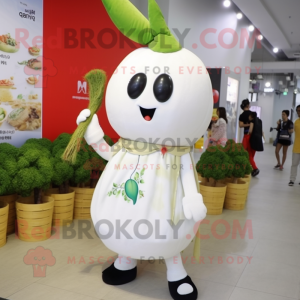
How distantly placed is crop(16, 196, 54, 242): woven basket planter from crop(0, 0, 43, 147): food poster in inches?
28.3

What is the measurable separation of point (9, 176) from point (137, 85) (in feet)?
4.95

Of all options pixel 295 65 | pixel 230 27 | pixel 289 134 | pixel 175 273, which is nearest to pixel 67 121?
pixel 175 273

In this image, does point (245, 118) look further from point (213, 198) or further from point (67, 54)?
point (67, 54)

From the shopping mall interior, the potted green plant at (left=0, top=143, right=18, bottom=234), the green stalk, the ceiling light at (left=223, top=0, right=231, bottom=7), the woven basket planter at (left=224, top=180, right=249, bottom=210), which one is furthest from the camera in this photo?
the ceiling light at (left=223, top=0, right=231, bottom=7)

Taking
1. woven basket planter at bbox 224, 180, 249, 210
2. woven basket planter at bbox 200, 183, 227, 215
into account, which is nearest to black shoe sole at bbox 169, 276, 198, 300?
woven basket planter at bbox 200, 183, 227, 215

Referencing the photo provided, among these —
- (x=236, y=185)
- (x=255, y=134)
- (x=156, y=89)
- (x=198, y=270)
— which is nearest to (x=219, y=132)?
(x=236, y=185)

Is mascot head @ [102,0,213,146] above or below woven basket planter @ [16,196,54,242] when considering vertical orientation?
above

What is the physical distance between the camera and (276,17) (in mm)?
8430

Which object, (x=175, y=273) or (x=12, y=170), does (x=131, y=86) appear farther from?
(x=12, y=170)

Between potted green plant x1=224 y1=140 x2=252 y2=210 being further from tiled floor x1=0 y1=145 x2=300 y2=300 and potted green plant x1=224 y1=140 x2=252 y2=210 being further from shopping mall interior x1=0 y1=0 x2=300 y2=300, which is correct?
tiled floor x1=0 y1=145 x2=300 y2=300

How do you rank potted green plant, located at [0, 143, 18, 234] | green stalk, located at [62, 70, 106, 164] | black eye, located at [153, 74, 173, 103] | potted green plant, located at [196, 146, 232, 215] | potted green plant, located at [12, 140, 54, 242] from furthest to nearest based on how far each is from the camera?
potted green plant, located at [196, 146, 232, 215] → potted green plant, located at [12, 140, 54, 242] → potted green plant, located at [0, 143, 18, 234] → green stalk, located at [62, 70, 106, 164] → black eye, located at [153, 74, 173, 103]

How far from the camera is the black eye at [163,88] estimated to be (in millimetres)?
2076

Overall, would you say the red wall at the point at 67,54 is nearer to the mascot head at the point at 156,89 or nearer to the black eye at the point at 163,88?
the mascot head at the point at 156,89

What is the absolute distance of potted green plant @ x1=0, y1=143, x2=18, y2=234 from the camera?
291 cm
